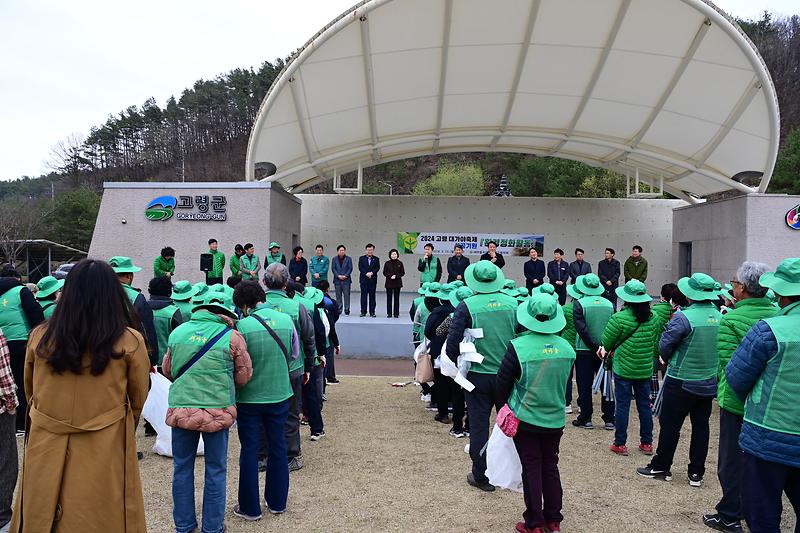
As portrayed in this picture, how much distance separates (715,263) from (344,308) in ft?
36.1

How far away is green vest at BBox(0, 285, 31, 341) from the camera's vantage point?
5.54 metres

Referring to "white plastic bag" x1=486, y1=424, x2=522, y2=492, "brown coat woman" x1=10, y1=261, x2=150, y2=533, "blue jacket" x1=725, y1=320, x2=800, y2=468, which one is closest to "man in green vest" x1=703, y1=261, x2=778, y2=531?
"blue jacket" x1=725, y1=320, x2=800, y2=468

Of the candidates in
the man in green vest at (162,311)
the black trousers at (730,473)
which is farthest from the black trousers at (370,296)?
the black trousers at (730,473)

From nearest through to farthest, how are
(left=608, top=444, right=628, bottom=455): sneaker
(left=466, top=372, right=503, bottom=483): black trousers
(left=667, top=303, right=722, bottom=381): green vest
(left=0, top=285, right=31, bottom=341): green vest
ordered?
(left=667, top=303, right=722, bottom=381): green vest → (left=466, top=372, right=503, bottom=483): black trousers → (left=0, top=285, right=31, bottom=341): green vest → (left=608, top=444, right=628, bottom=455): sneaker

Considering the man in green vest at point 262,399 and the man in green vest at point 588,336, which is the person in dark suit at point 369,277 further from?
the man in green vest at point 262,399

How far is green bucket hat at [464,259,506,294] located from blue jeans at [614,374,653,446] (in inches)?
76.2

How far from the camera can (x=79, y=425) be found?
266 centimetres

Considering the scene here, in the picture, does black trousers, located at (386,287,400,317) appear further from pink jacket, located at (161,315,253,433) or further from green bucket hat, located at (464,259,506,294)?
pink jacket, located at (161,315,253,433)

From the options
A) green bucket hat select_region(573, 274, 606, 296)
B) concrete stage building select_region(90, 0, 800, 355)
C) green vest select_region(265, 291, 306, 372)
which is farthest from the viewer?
concrete stage building select_region(90, 0, 800, 355)

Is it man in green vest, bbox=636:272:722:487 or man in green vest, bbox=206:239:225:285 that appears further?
man in green vest, bbox=206:239:225:285

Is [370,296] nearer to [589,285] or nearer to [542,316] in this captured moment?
[589,285]

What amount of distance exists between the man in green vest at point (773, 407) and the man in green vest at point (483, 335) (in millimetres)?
1938

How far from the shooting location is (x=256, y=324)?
414cm

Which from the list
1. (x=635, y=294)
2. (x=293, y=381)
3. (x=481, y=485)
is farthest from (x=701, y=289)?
(x=293, y=381)
